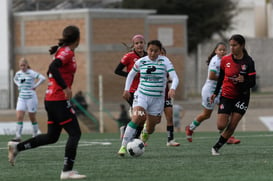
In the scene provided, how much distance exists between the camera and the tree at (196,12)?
207 feet

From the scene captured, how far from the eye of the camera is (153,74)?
14.1 metres

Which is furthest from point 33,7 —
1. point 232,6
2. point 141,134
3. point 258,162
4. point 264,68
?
point 258,162

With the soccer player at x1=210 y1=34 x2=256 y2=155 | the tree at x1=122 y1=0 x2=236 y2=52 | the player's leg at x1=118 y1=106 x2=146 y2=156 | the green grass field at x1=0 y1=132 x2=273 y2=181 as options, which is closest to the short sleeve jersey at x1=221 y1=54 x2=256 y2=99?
the soccer player at x1=210 y1=34 x2=256 y2=155

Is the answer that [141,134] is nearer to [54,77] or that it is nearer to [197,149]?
[197,149]

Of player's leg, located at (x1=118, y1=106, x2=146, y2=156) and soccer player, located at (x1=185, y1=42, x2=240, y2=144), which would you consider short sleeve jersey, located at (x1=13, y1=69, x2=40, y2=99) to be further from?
player's leg, located at (x1=118, y1=106, x2=146, y2=156)

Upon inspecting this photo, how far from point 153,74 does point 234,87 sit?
52.1 inches

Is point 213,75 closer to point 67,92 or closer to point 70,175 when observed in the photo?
point 67,92

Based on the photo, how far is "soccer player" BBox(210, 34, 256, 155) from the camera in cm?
1399

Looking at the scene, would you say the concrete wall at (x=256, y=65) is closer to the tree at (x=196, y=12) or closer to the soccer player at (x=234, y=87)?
the tree at (x=196, y=12)

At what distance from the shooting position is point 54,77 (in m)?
11.1

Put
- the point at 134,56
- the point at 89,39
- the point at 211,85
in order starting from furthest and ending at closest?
the point at 89,39 → the point at 211,85 → the point at 134,56

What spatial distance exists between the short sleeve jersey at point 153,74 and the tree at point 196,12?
160 ft

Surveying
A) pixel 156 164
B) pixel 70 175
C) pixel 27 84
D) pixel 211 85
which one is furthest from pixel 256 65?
pixel 70 175

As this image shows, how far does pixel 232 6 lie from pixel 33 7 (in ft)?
66.9
